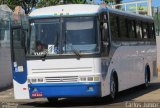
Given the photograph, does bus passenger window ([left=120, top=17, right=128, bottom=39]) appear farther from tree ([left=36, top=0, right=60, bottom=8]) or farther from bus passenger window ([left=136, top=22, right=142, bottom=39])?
tree ([left=36, top=0, right=60, bottom=8])

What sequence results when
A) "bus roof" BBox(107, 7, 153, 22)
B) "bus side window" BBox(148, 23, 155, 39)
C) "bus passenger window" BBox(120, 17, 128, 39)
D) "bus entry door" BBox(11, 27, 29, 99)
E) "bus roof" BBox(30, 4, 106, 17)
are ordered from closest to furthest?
"bus roof" BBox(30, 4, 106, 17) < "bus entry door" BBox(11, 27, 29, 99) < "bus roof" BBox(107, 7, 153, 22) < "bus passenger window" BBox(120, 17, 128, 39) < "bus side window" BBox(148, 23, 155, 39)

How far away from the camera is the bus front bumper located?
1669 cm

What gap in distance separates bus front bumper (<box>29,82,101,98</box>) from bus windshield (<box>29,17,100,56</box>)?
3.09 ft

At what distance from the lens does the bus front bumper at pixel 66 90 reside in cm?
1669

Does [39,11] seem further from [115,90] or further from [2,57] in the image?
[2,57]

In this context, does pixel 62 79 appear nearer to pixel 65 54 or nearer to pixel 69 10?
pixel 65 54

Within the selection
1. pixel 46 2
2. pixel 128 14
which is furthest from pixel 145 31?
pixel 46 2

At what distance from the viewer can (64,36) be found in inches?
669

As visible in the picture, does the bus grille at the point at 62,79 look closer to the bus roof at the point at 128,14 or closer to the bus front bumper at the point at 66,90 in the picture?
the bus front bumper at the point at 66,90

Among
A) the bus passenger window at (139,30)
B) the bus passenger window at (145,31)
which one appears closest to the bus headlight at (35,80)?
the bus passenger window at (139,30)

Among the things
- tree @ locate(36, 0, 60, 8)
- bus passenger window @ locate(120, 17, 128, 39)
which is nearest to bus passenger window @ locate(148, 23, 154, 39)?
bus passenger window @ locate(120, 17, 128, 39)

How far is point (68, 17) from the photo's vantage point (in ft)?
56.3

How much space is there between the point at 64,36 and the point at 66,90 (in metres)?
1.61

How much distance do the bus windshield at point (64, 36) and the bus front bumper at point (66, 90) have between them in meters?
0.94
